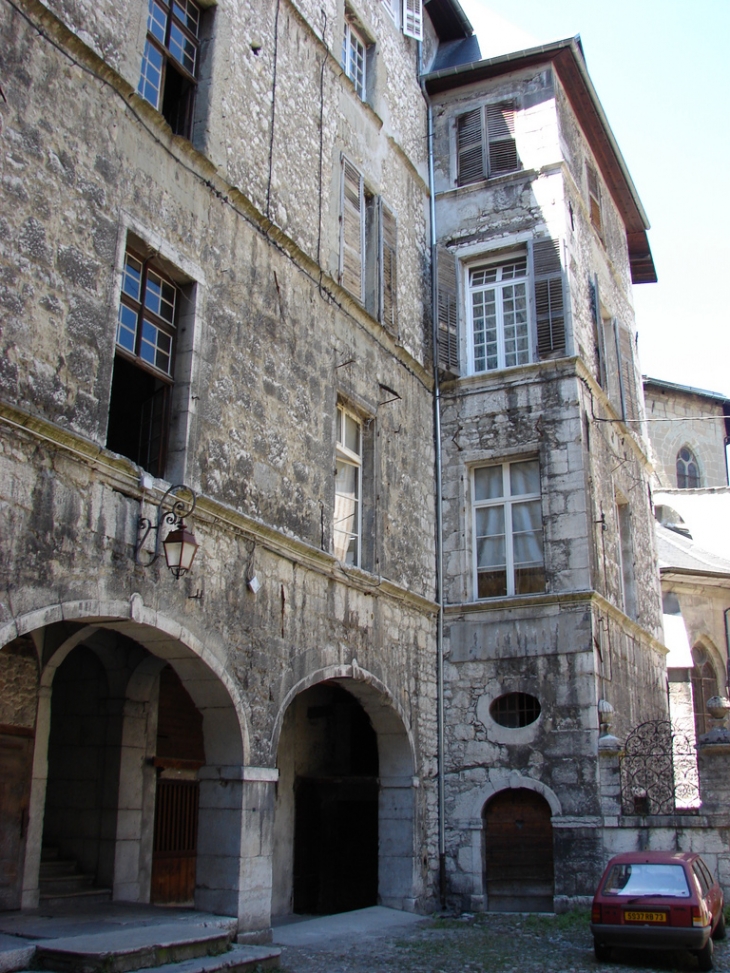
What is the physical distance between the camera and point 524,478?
13820 millimetres

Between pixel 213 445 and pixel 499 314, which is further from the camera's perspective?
pixel 499 314

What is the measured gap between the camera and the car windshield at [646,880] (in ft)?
29.2

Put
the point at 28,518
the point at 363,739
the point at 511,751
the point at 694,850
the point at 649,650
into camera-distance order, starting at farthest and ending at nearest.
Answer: the point at 649,650 → the point at 363,739 → the point at 511,751 → the point at 694,850 → the point at 28,518

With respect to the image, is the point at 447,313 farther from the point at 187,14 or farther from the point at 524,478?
the point at 187,14

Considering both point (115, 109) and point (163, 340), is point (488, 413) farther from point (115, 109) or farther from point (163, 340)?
point (115, 109)

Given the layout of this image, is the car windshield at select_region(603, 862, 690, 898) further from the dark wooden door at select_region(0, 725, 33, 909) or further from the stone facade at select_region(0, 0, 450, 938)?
the dark wooden door at select_region(0, 725, 33, 909)

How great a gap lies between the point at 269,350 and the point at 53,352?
10.5ft

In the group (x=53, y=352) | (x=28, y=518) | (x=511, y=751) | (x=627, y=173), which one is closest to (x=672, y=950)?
(x=511, y=751)

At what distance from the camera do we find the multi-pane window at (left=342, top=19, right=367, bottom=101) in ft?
45.0

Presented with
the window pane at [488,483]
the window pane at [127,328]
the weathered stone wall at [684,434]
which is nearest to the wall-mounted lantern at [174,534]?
the window pane at [127,328]

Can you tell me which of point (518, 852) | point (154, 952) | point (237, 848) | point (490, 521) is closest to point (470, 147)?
point (490, 521)

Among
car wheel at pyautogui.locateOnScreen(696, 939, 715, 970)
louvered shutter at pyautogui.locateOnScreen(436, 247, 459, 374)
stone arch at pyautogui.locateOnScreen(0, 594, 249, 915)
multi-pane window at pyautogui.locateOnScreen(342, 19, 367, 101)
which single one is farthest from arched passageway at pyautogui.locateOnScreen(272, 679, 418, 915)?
multi-pane window at pyautogui.locateOnScreen(342, 19, 367, 101)

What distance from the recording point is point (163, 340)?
9.13 meters

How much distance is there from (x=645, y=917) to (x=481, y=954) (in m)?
1.62
